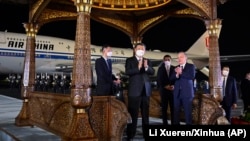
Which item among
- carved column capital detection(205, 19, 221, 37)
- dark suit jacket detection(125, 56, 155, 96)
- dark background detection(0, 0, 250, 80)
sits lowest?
dark suit jacket detection(125, 56, 155, 96)

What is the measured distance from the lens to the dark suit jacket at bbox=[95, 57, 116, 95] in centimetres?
563

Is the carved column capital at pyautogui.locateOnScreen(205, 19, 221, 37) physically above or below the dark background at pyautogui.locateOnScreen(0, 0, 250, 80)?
below

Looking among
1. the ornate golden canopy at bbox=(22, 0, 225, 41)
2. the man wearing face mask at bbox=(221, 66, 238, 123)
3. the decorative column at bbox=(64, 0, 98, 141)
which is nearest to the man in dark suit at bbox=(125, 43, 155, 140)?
the decorative column at bbox=(64, 0, 98, 141)

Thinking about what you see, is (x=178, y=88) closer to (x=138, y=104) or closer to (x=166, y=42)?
(x=138, y=104)

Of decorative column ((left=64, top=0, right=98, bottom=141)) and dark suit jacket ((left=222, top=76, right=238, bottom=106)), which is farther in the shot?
dark suit jacket ((left=222, top=76, right=238, bottom=106))

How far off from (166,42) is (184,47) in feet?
7.34

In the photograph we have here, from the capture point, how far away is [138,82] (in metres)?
5.51

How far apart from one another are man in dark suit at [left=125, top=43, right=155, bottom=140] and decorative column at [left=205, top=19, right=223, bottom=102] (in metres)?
1.86

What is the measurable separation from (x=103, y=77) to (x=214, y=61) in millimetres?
2623

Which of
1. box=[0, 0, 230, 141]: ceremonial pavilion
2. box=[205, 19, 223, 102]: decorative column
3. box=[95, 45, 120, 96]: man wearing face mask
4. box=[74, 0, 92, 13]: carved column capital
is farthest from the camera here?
box=[205, 19, 223, 102]: decorative column

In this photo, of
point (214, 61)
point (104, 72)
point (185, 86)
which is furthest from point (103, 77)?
point (214, 61)

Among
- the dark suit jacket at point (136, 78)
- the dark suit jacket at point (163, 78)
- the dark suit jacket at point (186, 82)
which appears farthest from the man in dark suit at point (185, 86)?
the dark suit jacket at point (163, 78)

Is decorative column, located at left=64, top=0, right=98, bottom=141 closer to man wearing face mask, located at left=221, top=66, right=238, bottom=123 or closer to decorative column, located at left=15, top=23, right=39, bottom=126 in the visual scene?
decorative column, located at left=15, top=23, right=39, bottom=126

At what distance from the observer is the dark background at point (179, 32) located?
23094 millimetres
